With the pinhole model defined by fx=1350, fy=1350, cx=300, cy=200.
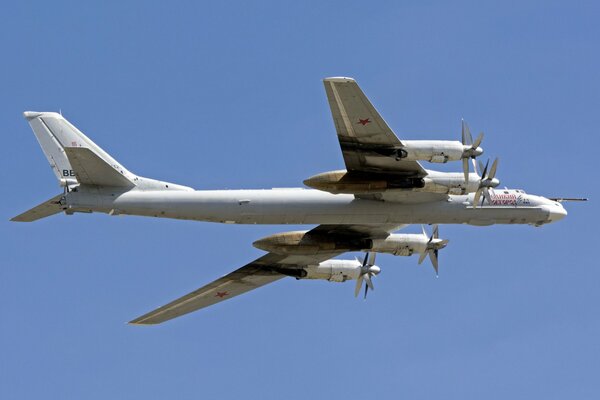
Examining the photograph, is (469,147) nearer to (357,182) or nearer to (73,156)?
(357,182)

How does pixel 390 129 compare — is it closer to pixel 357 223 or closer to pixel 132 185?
pixel 357 223

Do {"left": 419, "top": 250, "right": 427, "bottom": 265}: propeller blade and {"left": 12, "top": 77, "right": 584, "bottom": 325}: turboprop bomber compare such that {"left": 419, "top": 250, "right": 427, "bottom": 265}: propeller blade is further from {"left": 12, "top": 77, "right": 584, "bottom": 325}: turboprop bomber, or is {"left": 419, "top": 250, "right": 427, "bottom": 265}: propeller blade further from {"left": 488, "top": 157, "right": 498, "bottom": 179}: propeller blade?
{"left": 488, "top": 157, "right": 498, "bottom": 179}: propeller blade

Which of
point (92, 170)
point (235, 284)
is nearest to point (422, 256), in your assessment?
point (235, 284)

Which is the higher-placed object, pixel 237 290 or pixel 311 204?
pixel 311 204

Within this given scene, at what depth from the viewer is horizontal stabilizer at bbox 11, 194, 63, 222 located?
165 ft

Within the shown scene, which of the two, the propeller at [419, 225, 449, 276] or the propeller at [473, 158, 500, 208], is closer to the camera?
the propeller at [473, 158, 500, 208]

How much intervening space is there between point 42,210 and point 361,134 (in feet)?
40.7

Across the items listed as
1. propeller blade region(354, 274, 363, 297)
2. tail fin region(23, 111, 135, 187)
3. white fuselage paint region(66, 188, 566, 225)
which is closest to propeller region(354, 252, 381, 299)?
propeller blade region(354, 274, 363, 297)

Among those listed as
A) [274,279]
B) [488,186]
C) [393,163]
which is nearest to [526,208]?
[488,186]

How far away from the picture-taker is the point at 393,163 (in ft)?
164

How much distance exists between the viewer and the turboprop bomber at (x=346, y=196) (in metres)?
48.7

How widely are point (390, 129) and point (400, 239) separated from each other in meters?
10.6

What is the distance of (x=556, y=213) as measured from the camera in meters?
55.7

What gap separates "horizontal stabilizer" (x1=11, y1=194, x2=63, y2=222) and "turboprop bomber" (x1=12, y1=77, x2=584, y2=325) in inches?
1.5
